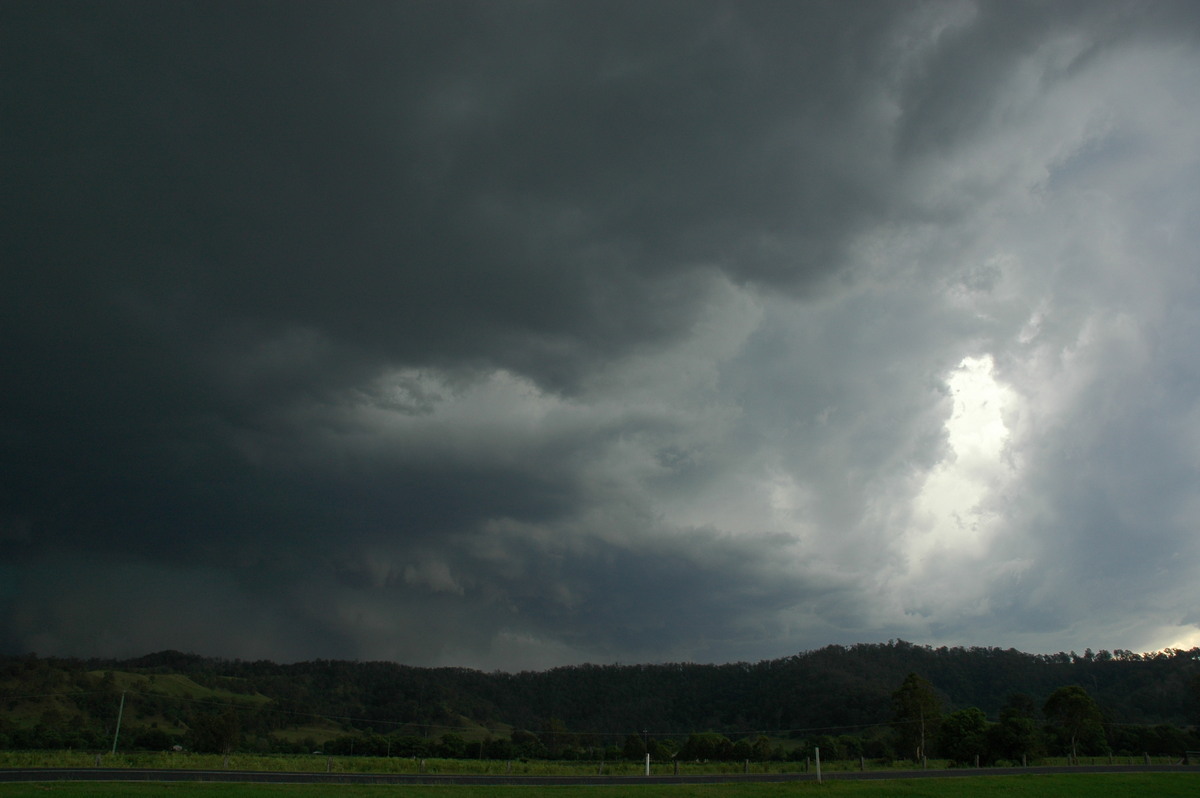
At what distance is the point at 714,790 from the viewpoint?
140ft

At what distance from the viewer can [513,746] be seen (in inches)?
5256

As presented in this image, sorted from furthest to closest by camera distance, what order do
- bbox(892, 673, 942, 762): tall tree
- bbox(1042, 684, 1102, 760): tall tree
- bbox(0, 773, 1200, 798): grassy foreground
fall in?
bbox(892, 673, 942, 762): tall tree, bbox(1042, 684, 1102, 760): tall tree, bbox(0, 773, 1200, 798): grassy foreground

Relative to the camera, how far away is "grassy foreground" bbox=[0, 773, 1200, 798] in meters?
36.3

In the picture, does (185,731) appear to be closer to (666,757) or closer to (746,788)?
(666,757)

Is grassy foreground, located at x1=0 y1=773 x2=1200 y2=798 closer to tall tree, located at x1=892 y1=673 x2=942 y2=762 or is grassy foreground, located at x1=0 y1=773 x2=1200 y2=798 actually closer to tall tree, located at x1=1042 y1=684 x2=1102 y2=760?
tall tree, located at x1=1042 y1=684 x2=1102 y2=760

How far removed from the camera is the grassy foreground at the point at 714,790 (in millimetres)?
36281

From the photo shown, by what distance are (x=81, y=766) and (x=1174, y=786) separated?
77725 mm

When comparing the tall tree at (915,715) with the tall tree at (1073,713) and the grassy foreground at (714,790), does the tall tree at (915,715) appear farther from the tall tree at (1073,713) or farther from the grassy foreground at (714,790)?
the grassy foreground at (714,790)

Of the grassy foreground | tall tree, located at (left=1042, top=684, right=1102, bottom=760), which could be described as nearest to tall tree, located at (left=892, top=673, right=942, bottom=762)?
tall tree, located at (left=1042, top=684, right=1102, bottom=760)

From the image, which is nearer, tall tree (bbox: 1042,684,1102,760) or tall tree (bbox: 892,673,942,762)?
tall tree (bbox: 1042,684,1102,760)

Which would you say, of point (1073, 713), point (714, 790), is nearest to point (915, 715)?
point (1073, 713)

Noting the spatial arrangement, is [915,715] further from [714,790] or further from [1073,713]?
[714,790]

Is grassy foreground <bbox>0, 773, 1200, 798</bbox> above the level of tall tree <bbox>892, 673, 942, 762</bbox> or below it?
above

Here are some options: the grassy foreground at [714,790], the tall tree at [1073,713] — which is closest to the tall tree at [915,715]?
the tall tree at [1073,713]
